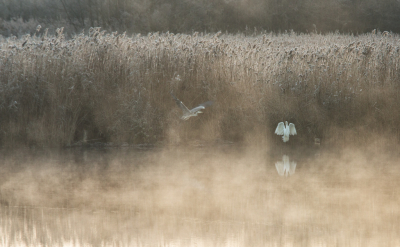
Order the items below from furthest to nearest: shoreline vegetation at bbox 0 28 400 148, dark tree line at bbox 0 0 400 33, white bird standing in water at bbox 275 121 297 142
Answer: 1. dark tree line at bbox 0 0 400 33
2. shoreline vegetation at bbox 0 28 400 148
3. white bird standing in water at bbox 275 121 297 142

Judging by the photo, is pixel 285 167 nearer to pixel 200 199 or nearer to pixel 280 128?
pixel 280 128

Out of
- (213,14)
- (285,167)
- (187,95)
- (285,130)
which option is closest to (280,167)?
(285,167)

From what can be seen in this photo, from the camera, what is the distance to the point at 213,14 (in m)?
23.2

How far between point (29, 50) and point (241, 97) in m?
3.57

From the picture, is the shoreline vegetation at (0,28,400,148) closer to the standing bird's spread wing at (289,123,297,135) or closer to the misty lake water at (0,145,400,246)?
Result: the standing bird's spread wing at (289,123,297,135)

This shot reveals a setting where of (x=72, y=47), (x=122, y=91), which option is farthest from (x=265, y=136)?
(x=72, y=47)

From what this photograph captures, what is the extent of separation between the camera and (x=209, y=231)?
379 cm

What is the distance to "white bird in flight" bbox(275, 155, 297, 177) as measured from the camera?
5.67m

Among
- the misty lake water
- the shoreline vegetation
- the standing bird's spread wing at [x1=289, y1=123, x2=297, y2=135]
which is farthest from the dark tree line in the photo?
the misty lake water

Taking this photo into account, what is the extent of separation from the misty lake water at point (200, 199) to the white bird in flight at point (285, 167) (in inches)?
0.5

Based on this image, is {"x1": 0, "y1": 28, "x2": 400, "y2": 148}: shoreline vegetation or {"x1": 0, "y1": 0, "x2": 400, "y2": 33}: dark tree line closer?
{"x1": 0, "y1": 28, "x2": 400, "y2": 148}: shoreline vegetation

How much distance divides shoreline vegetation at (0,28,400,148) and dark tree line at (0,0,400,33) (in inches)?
560

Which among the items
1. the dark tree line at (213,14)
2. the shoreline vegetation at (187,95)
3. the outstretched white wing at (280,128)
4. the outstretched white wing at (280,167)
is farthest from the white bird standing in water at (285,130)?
the dark tree line at (213,14)

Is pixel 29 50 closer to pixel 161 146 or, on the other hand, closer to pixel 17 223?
pixel 161 146
